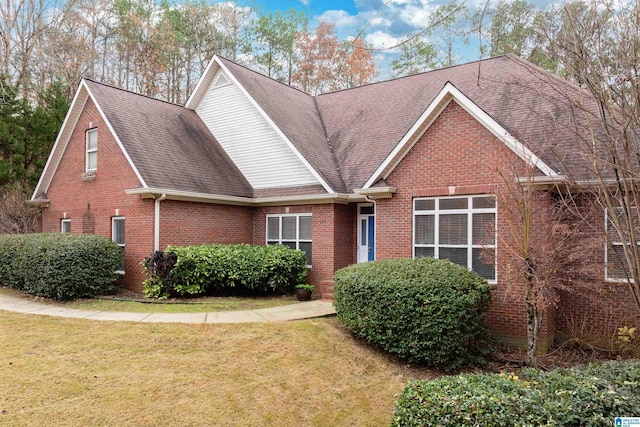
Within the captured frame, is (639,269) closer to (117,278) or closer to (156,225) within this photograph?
(156,225)

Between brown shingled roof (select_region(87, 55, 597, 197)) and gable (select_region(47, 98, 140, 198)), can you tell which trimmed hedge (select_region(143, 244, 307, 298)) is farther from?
gable (select_region(47, 98, 140, 198))

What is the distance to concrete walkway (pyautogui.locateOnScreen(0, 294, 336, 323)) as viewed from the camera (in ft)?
30.0

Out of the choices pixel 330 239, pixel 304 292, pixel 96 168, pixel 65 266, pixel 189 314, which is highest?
pixel 96 168

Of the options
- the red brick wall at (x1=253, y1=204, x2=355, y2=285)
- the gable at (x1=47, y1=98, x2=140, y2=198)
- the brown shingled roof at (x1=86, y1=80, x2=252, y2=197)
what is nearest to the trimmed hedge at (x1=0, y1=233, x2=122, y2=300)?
the gable at (x1=47, y1=98, x2=140, y2=198)

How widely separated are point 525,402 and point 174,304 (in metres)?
8.64

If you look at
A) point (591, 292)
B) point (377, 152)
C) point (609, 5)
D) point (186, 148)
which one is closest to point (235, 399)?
point (609, 5)

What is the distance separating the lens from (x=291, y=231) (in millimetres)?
13930

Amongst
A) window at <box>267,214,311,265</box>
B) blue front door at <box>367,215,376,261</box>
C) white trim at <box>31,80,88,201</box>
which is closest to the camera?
blue front door at <box>367,215,376,261</box>

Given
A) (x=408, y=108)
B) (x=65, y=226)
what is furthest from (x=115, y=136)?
(x=408, y=108)

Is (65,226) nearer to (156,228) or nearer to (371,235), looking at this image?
(156,228)

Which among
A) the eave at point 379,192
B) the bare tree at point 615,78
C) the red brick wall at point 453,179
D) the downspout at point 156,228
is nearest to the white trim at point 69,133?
the downspout at point 156,228

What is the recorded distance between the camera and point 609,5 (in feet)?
14.1

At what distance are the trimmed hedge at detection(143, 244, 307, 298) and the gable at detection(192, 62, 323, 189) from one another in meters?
2.55

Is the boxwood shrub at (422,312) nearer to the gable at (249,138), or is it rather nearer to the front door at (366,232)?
the front door at (366,232)
